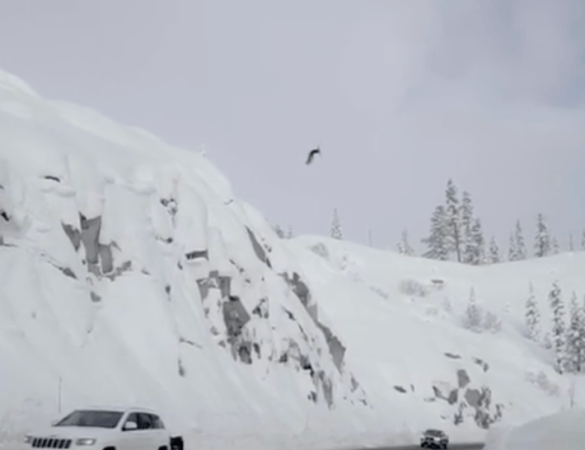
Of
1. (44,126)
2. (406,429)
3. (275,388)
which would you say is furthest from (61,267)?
(406,429)

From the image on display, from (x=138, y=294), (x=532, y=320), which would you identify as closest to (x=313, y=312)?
(x=138, y=294)

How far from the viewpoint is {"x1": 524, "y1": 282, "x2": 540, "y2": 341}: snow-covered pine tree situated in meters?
122

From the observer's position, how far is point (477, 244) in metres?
175

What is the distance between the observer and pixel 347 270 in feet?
447

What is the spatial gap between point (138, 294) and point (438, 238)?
141 metres

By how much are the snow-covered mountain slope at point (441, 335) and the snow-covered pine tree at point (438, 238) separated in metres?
20.3

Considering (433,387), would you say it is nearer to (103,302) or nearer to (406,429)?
(406,429)

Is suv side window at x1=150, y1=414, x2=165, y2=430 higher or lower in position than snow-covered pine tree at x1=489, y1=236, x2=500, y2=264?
lower

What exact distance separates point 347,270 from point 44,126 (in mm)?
100845

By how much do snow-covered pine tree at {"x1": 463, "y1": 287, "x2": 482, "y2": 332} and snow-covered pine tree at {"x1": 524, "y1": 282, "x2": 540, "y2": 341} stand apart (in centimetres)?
962

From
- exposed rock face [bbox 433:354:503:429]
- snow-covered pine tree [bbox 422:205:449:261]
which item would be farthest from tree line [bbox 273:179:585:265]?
exposed rock face [bbox 433:354:503:429]

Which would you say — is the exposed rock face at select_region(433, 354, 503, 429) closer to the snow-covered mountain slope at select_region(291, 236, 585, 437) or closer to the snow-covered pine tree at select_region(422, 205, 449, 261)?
the snow-covered mountain slope at select_region(291, 236, 585, 437)

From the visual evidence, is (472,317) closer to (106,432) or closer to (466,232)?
(466,232)

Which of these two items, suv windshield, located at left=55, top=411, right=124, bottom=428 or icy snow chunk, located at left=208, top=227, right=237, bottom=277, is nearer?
suv windshield, located at left=55, top=411, right=124, bottom=428
